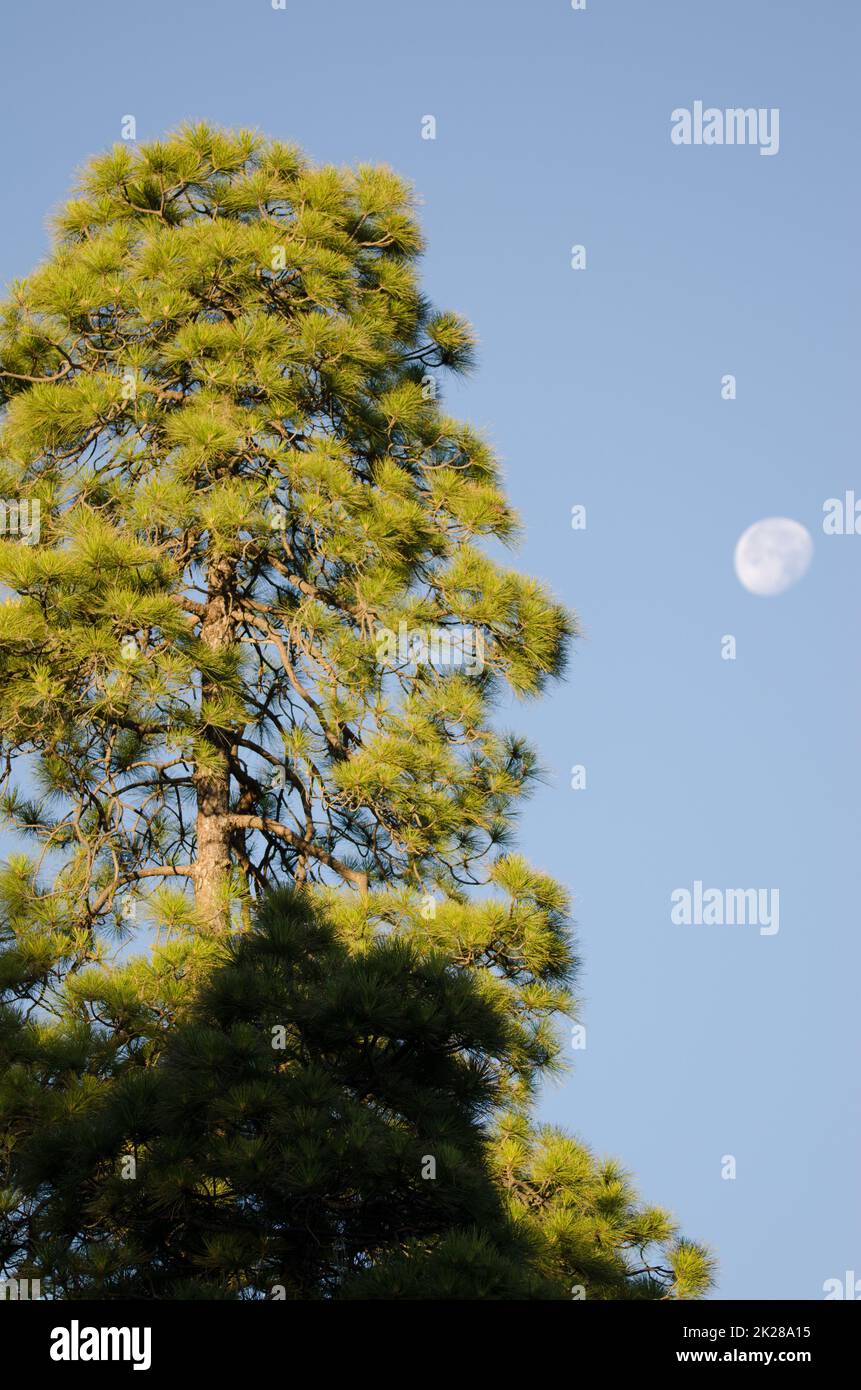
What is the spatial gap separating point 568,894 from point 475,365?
282 cm

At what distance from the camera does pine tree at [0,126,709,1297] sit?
12.5 ft

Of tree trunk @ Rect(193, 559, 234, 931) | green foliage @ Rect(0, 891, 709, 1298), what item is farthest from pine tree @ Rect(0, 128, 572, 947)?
green foliage @ Rect(0, 891, 709, 1298)

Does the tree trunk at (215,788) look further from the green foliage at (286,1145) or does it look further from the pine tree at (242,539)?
the green foliage at (286,1145)

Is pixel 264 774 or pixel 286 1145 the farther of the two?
pixel 264 774

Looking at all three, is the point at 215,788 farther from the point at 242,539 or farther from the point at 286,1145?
the point at 286,1145

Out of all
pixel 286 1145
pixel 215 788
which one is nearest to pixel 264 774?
pixel 215 788

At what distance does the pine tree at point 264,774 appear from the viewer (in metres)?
3.82

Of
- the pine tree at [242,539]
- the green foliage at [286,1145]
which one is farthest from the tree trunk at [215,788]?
the green foliage at [286,1145]

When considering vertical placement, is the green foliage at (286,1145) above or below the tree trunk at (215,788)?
below

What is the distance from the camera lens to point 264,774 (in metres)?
6.49
